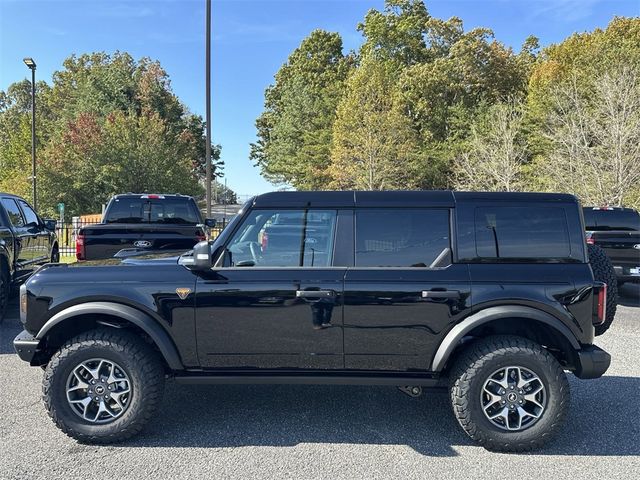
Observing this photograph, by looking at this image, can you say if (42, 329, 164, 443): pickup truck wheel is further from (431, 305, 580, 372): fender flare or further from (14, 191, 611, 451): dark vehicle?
(431, 305, 580, 372): fender flare

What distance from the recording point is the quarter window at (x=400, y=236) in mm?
3434

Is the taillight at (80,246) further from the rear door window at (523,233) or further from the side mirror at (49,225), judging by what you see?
the rear door window at (523,233)

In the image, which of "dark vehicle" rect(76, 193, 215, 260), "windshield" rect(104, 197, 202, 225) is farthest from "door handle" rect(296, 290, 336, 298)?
"windshield" rect(104, 197, 202, 225)

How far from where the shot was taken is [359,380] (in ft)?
11.1

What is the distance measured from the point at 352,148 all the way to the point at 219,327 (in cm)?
2750

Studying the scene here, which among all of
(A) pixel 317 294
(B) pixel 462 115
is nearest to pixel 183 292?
(A) pixel 317 294

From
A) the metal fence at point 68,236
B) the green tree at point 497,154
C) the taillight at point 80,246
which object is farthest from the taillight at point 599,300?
the green tree at point 497,154

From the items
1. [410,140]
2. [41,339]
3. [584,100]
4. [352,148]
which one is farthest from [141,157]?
[41,339]

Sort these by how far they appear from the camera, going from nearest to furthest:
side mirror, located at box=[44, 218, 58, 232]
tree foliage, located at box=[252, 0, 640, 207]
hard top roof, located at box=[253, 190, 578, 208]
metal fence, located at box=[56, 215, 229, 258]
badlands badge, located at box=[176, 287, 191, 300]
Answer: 1. badlands badge, located at box=[176, 287, 191, 300]
2. hard top roof, located at box=[253, 190, 578, 208]
3. side mirror, located at box=[44, 218, 58, 232]
4. metal fence, located at box=[56, 215, 229, 258]
5. tree foliage, located at box=[252, 0, 640, 207]

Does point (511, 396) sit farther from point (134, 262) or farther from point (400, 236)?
point (134, 262)

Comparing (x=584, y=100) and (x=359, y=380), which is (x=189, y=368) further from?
(x=584, y=100)

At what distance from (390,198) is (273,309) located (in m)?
1.18

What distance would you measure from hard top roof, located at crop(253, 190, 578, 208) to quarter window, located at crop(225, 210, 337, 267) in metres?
0.08

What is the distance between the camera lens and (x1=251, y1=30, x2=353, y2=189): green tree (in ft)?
115
